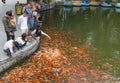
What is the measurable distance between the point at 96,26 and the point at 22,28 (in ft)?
43.8

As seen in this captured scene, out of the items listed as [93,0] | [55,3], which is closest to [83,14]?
[55,3]

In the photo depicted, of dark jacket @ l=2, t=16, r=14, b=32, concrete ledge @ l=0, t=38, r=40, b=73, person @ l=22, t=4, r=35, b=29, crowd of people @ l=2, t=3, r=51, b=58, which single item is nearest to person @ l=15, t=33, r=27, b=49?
crowd of people @ l=2, t=3, r=51, b=58

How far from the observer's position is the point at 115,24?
31.4 meters

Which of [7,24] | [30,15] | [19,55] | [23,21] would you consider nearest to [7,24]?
[7,24]

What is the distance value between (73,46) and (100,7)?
2488 cm

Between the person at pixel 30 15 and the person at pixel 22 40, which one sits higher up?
the person at pixel 30 15

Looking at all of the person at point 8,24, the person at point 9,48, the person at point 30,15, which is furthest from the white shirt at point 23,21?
the person at point 9,48

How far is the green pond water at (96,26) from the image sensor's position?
64.2 ft

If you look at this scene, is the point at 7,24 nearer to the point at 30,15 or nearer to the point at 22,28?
the point at 22,28

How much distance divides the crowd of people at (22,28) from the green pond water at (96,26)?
404 cm

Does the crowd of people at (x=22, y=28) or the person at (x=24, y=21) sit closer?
the crowd of people at (x=22, y=28)

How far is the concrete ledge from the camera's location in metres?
14.7

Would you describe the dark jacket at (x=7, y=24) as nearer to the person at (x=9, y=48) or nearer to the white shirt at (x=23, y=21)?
the person at (x=9, y=48)

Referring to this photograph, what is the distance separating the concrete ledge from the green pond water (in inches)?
146
